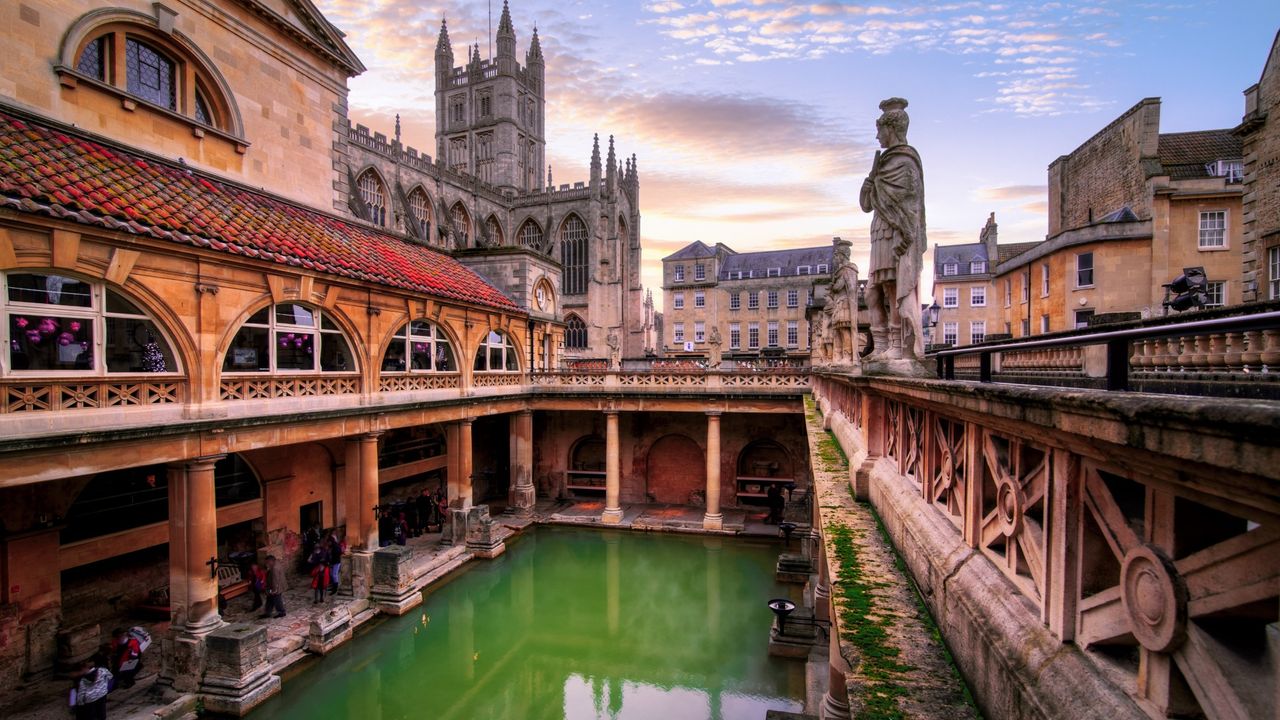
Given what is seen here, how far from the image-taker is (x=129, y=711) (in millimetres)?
10289

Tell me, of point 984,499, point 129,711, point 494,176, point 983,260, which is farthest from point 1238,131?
point 494,176

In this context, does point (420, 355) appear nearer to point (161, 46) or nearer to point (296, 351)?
point (296, 351)

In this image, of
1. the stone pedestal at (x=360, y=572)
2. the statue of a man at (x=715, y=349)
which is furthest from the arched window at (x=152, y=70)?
the statue of a man at (x=715, y=349)

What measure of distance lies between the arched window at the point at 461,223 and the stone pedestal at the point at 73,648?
119ft

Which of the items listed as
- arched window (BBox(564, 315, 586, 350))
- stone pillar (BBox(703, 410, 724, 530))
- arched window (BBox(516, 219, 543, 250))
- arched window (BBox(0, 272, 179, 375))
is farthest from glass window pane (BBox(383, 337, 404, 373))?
arched window (BBox(516, 219, 543, 250))

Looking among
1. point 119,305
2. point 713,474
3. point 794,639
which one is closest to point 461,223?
point 713,474

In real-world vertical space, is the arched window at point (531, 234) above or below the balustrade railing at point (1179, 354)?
above

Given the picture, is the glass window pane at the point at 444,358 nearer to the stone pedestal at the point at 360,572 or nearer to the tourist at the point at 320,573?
the stone pedestal at the point at 360,572

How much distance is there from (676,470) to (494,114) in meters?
45.1

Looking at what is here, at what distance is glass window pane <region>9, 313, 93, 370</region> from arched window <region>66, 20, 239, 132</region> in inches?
200

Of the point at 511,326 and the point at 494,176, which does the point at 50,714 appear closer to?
the point at 511,326

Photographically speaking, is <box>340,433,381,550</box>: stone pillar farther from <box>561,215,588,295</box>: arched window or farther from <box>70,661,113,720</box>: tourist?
<box>561,215,588,295</box>: arched window

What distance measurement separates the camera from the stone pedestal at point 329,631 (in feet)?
42.0

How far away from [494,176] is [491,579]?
47.6 metres
